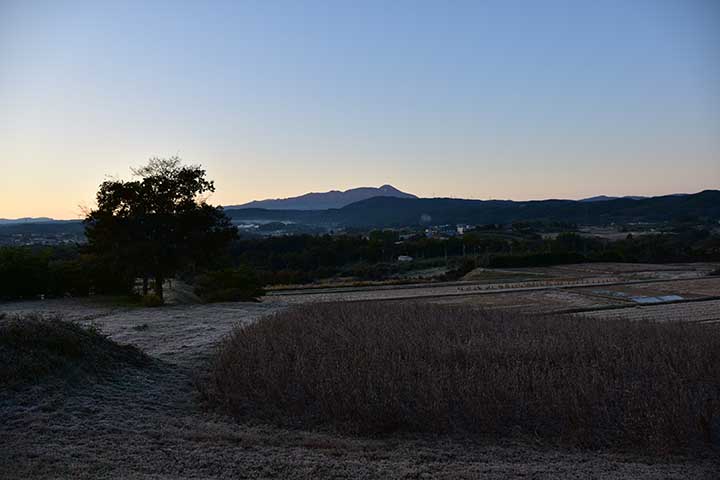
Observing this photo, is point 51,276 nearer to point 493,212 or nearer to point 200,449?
point 200,449

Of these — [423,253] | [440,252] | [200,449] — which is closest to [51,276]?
[200,449]

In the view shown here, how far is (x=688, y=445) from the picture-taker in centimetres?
696

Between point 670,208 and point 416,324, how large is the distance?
139m

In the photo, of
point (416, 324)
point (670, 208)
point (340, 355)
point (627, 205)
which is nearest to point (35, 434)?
point (340, 355)

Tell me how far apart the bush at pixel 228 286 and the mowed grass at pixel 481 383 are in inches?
605

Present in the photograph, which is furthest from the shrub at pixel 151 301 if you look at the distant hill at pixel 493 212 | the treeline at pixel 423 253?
the distant hill at pixel 493 212

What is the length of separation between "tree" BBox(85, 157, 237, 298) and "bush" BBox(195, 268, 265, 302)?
2976 mm

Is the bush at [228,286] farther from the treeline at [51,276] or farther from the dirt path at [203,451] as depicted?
the dirt path at [203,451]

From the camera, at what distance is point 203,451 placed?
641cm

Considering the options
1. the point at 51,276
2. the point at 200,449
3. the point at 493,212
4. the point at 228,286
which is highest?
the point at 493,212

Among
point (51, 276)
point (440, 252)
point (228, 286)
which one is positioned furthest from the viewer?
point (440, 252)

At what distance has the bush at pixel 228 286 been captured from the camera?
92.4ft

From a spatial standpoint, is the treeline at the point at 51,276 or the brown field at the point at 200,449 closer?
the brown field at the point at 200,449

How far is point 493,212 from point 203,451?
505 feet
